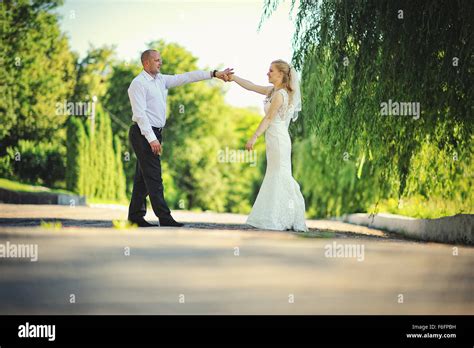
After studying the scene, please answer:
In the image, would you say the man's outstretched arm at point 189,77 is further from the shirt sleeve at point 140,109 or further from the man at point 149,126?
the shirt sleeve at point 140,109

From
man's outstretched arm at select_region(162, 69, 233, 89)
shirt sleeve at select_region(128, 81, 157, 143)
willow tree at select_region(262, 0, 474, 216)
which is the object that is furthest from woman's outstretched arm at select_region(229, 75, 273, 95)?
shirt sleeve at select_region(128, 81, 157, 143)

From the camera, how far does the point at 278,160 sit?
330 inches

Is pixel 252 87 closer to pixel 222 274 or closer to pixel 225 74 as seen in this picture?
pixel 225 74

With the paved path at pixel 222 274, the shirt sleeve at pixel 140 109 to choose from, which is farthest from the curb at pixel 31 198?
the shirt sleeve at pixel 140 109

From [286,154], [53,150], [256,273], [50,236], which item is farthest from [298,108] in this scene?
[53,150]

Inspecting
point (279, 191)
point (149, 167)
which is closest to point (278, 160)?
point (279, 191)

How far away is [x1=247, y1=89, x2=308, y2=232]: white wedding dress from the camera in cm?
814

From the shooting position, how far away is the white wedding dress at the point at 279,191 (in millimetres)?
8141

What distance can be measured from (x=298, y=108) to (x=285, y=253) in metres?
2.18

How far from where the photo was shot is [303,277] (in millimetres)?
6656

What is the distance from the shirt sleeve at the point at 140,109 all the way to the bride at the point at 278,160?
1223 millimetres

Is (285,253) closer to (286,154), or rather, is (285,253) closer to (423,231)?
(286,154)

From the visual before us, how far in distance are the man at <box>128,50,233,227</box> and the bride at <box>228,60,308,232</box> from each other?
85 centimetres

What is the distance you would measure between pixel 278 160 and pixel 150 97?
169 centimetres
